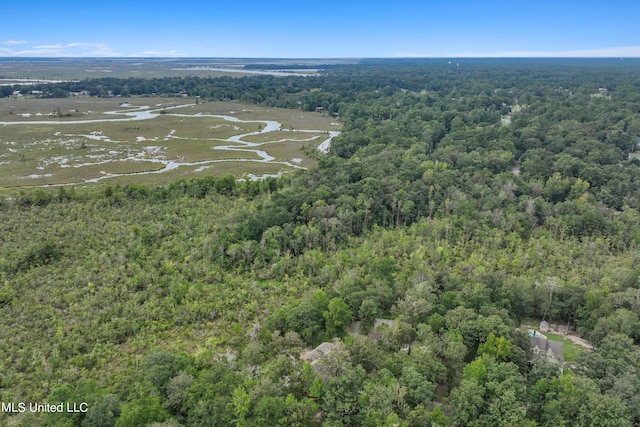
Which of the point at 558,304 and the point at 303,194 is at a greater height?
the point at 303,194

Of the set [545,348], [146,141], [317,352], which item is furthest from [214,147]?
[545,348]

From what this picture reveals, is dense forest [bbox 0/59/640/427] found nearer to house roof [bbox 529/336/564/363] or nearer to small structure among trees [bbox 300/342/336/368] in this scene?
small structure among trees [bbox 300/342/336/368]

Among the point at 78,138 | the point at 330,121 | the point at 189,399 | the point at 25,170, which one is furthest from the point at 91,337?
the point at 330,121

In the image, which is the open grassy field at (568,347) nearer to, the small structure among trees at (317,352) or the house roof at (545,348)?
the house roof at (545,348)

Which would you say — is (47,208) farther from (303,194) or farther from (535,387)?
(535,387)

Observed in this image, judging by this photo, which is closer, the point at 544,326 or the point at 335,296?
the point at 544,326

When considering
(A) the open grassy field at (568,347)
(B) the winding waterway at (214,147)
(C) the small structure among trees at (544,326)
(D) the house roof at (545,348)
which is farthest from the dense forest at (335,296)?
(B) the winding waterway at (214,147)

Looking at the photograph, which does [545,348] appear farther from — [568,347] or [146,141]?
[146,141]
